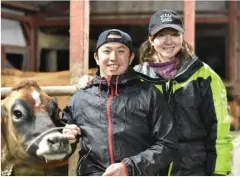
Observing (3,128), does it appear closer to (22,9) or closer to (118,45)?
(118,45)

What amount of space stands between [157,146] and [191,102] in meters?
0.32

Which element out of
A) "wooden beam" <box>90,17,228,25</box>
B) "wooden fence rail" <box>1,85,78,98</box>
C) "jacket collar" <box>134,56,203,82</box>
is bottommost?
"wooden fence rail" <box>1,85,78,98</box>

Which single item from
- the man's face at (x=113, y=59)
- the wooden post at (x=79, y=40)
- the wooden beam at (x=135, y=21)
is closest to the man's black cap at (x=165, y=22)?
the man's face at (x=113, y=59)

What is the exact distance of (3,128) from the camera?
2447 mm

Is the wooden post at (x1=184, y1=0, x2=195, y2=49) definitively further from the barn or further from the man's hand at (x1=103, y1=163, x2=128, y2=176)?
the barn

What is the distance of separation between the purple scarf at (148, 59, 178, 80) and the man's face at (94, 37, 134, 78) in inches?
8.6

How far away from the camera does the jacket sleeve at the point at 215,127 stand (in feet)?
6.74

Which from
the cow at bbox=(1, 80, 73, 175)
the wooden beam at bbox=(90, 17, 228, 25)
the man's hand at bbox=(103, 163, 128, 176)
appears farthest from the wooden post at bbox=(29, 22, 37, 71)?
the man's hand at bbox=(103, 163, 128, 176)

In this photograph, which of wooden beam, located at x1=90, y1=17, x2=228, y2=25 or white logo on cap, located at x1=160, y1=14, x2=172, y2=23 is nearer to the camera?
white logo on cap, located at x1=160, y1=14, x2=172, y2=23

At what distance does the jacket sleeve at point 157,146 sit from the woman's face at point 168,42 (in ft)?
0.80

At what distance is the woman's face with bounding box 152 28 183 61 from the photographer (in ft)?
6.85

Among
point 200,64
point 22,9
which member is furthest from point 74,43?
point 22,9

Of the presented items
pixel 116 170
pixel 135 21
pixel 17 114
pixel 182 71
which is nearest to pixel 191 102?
pixel 182 71

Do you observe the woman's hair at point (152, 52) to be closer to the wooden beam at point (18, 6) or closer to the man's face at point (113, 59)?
the man's face at point (113, 59)
